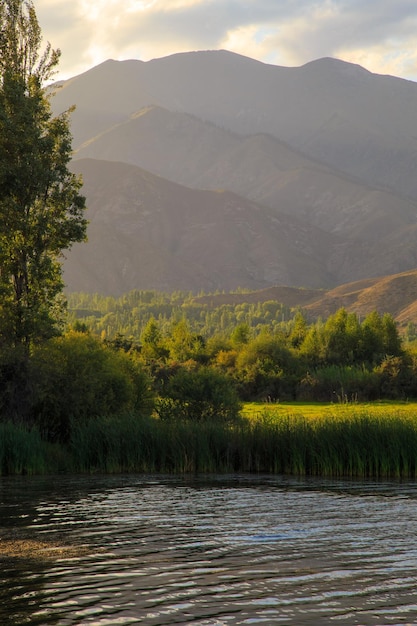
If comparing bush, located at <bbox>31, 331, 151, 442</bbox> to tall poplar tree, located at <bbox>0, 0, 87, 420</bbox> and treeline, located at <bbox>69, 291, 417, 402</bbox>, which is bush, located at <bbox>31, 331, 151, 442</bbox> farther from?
treeline, located at <bbox>69, 291, 417, 402</bbox>

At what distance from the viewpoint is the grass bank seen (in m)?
24.2

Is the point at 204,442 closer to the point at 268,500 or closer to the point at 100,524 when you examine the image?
the point at 268,500

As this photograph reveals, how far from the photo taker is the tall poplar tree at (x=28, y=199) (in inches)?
1243

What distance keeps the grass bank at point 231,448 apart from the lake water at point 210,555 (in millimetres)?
2607

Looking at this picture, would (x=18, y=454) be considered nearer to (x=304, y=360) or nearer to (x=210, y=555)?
(x=210, y=555)

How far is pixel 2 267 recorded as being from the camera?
3231cm

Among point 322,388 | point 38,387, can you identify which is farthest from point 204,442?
point 322,388

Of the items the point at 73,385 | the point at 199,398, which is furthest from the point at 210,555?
the point at 199,398

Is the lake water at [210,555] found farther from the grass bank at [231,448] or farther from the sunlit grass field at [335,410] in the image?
the sunlit grass field at [335,410]

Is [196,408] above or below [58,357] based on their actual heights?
below

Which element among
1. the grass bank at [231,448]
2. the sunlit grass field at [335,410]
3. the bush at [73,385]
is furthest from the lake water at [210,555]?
the sunlit grass field at [335,410]

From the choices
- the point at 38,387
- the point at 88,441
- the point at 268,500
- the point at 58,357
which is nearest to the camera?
the point at 268,500

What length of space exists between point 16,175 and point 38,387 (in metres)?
7.99

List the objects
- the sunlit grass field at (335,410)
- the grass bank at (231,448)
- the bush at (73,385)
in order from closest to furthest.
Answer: the grass bank at (231,448)
the bush at (73,385)
the sunlit grass field at (335,410)
